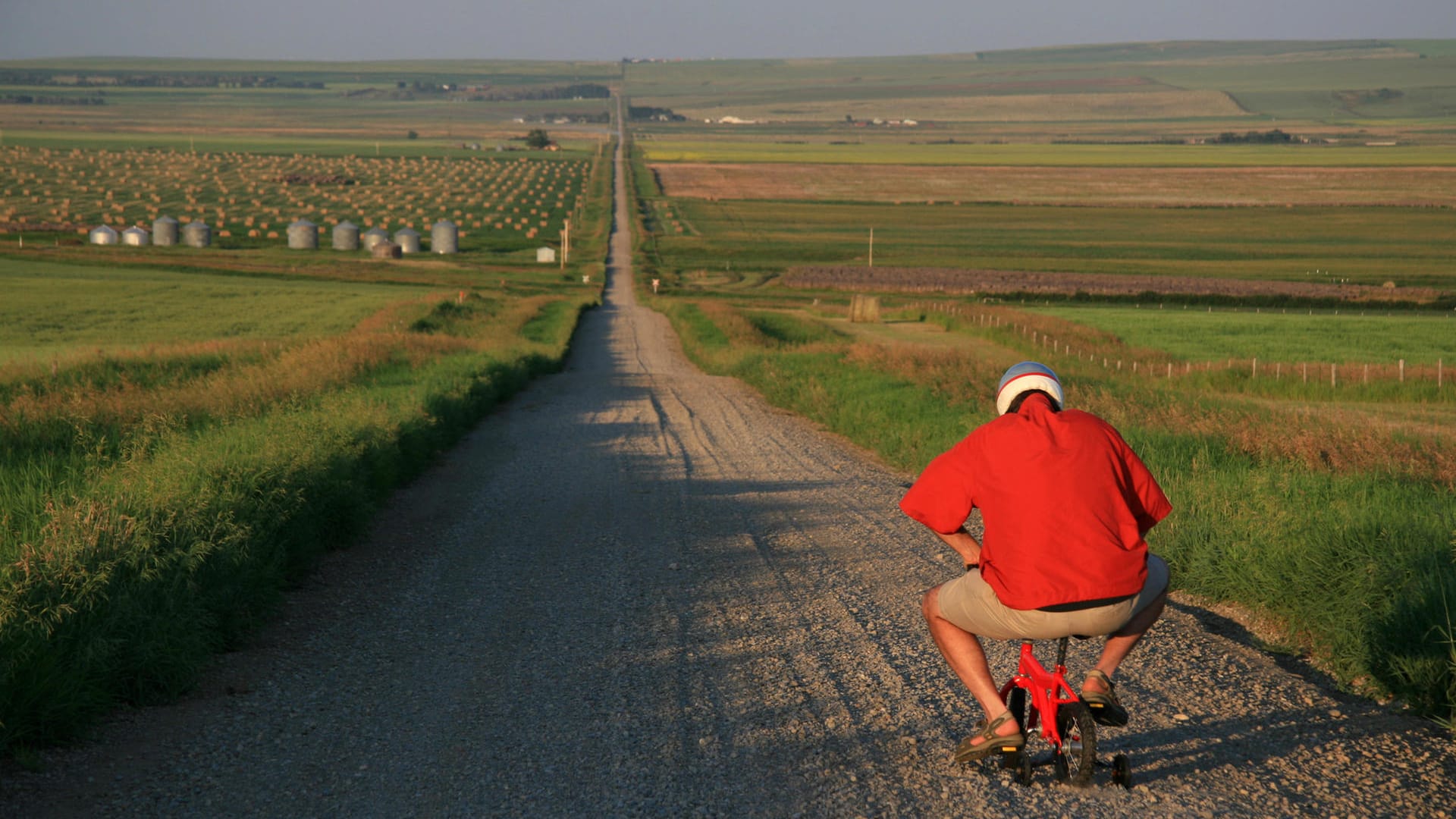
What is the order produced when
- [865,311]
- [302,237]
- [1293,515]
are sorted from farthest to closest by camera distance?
[302,237] → [865,311] → [1293,515]

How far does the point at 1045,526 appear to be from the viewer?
4.69 meters

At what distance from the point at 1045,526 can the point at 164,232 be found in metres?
83.5

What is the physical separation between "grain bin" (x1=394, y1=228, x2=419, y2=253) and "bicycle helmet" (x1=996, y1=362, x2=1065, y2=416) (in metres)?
78.5

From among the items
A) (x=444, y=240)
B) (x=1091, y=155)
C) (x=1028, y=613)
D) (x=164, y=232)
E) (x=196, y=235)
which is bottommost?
(x=444, y=240)

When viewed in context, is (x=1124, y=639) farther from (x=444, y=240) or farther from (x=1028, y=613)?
(x=444, y=240)

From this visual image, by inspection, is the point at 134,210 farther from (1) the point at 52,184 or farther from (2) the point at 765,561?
(2) the point at 765,561

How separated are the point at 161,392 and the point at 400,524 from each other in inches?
302

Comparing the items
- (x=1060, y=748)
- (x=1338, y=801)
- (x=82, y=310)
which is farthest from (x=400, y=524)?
(x=82, y=310)

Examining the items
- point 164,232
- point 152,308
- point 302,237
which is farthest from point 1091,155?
point 152,308

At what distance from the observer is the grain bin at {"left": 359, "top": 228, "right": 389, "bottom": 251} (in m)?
80.4

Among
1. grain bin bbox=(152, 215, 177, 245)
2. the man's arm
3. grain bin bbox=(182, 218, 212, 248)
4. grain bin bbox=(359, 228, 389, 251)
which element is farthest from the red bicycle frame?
grain bin bbox=(152, 215, 177, 245)

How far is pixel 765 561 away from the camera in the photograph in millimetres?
9164

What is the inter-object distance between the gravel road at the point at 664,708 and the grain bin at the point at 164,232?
76.9 metres

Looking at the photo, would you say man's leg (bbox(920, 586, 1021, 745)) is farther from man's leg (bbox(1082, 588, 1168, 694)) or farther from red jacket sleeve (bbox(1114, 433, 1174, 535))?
red jacket sleeve (bbox(1114, 433, 1174, 535))
